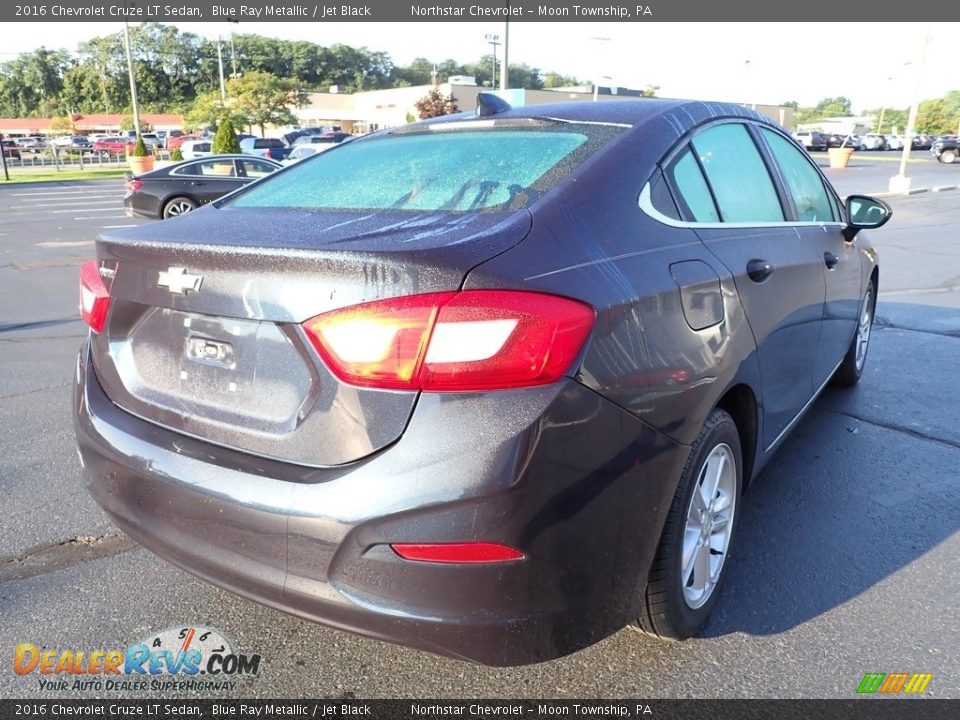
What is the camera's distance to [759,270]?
8.45ft

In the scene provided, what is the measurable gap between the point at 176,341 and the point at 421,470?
851mm

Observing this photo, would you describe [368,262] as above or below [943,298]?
above

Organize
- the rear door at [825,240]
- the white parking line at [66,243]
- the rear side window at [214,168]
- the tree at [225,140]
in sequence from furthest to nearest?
the tree at [225,140], the rear side window at [214,168], the white parking line at [66,243], the rear door at [825,240]

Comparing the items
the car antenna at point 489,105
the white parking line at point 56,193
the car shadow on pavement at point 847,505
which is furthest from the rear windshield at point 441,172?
the white parking line at point 56,193

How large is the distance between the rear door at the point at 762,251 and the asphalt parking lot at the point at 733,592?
1.61ft

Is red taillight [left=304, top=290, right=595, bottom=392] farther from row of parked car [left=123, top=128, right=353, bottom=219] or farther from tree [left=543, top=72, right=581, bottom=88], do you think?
tree [left=543, top=72, right=581, bottom=88]

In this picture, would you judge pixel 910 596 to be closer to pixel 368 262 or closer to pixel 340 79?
pixel 368 262

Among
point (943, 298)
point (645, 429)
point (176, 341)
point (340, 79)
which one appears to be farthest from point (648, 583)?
point (340, 79)

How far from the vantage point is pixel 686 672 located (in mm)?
2250

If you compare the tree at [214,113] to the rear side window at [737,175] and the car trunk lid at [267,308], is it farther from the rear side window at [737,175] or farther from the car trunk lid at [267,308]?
the car trunk lid at [267,308]

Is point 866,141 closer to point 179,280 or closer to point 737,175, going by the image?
point 737,175

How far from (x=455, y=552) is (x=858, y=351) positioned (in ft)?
13.5

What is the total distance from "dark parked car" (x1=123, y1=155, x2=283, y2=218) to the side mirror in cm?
1268

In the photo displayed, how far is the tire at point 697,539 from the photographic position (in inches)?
83.0
